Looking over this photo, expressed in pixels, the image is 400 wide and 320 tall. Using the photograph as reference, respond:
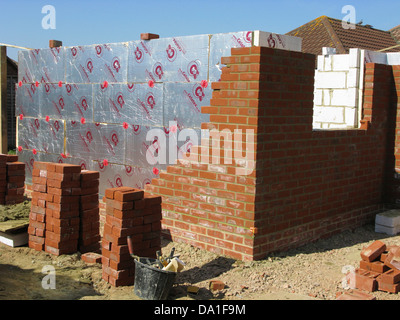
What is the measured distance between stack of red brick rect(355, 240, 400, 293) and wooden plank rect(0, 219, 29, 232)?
14.6ft

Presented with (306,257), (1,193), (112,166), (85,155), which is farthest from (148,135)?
(306,257)

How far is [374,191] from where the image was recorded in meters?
7.78

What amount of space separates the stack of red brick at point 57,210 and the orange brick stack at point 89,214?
2 centimetres

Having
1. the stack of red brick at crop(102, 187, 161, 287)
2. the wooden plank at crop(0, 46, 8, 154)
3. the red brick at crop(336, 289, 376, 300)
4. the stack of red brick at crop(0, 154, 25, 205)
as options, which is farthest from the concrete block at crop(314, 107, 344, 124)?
the wooden plank at crop(0, 46, 8, 154)

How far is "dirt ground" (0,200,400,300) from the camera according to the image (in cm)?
471

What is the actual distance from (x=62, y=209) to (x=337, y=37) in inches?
624

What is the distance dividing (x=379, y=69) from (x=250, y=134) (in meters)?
3.56

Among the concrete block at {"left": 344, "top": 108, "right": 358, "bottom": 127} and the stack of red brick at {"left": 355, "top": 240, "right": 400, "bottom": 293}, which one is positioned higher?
the concrete block at {"left": 344, "top": 108, "right": 358, "bottom": 127}

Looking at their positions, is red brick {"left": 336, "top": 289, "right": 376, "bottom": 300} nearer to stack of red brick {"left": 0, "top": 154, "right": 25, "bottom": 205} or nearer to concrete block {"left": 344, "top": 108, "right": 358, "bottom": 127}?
concrete block {"left": 344, "top": 108, "right": 358, "bottom": 127}

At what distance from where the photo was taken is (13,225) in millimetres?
6297

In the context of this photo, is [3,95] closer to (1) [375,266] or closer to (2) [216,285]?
(2) [216,285]

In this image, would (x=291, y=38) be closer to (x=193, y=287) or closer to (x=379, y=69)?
(x=379, y=69)

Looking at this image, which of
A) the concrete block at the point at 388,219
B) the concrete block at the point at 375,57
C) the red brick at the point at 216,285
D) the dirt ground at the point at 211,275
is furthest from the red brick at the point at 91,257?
the concrete block at the point at 375,57
